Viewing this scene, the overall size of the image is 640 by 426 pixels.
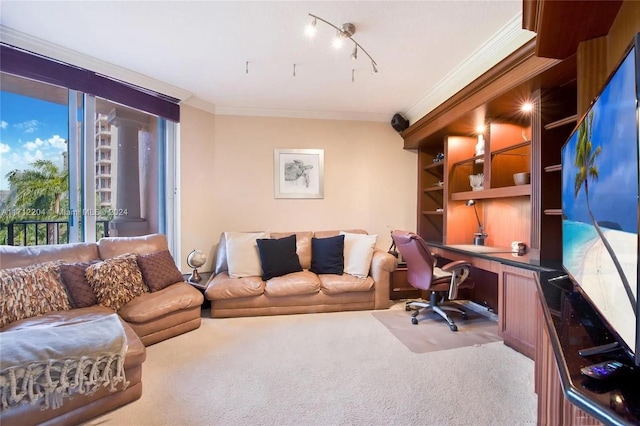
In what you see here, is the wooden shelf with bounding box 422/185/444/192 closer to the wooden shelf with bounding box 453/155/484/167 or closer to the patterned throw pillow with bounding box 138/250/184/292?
the wooden shelf with bounding box 453/155/484/167

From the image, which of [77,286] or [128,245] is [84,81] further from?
[77,286]

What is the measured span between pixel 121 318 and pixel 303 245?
204cm

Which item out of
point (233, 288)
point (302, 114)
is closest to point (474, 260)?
point (233, 288)

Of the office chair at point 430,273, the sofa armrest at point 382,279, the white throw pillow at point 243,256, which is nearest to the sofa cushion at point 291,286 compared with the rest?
the white throw pillow at point 243,256

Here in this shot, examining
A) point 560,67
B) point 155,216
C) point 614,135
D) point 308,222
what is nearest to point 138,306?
point 155,216

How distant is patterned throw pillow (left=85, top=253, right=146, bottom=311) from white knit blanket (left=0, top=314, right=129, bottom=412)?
0.66m

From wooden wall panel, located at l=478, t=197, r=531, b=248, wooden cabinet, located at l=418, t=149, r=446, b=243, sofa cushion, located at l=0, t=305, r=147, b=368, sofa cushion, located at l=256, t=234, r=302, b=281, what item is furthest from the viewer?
wooden cabinet, located at l=418, t=149, r=446, b=243

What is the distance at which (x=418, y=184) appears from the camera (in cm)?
421

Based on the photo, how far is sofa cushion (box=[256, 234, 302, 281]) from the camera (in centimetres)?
323

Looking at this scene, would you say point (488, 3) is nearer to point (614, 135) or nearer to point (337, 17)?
point (337, 17)

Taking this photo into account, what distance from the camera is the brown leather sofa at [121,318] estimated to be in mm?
1426

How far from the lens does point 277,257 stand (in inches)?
130

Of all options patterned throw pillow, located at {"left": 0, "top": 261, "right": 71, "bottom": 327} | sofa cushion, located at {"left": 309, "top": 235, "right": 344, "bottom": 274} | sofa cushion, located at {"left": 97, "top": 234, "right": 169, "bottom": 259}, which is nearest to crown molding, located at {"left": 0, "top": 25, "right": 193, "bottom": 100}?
sofa cushion, located at {"left": 97, "top": 234, "right": 169, "bottom": 259}

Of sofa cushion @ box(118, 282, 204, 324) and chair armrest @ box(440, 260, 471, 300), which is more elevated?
chair armrest @ box(440, 260, 471, 300)
